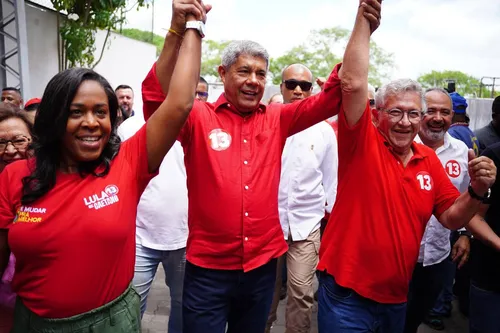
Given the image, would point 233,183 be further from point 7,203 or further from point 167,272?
point 167,272

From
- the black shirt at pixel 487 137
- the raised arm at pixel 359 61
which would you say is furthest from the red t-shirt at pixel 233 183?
the black shirt at pixel 487 137

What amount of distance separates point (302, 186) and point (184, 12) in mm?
2332

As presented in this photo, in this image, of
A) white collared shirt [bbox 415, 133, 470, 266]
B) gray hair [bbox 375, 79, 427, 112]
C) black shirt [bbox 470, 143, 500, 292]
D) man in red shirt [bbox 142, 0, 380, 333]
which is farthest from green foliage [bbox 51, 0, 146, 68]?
black shirt [bbox 470, 143, 500, 292]

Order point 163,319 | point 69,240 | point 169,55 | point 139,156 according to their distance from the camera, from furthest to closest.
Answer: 1. point 163,319
2. point 169,55
3. point 139,156
4. point 69,240

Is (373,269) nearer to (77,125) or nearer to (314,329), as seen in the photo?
(77,125)

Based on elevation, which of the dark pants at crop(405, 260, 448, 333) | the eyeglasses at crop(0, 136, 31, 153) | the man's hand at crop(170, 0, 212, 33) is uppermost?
the man's hand at crop(170, 0, 212, 33)

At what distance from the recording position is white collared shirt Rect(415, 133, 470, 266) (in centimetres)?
332

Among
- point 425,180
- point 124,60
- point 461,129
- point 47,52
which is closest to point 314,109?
point 425,180

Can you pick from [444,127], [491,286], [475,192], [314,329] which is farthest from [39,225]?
[314,329]

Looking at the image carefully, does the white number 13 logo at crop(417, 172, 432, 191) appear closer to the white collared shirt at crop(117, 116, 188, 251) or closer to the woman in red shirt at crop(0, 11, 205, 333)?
the woman in red shirt at crop(0, 11, 205, 333)

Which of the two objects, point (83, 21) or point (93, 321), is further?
point (83, 21)

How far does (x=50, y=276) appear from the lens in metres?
1.70

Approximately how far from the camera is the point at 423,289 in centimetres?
338

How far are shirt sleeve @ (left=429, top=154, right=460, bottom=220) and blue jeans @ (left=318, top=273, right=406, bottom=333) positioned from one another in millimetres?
574
